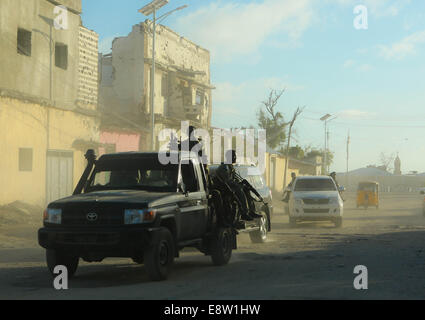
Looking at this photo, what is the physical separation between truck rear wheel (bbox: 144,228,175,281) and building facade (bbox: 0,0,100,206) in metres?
14.2

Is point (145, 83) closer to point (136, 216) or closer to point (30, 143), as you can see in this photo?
point (30, 143)

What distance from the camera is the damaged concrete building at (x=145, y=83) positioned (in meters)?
40.3

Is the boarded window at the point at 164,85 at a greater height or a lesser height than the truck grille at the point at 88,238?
greater

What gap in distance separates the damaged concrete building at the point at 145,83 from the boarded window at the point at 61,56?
850cm

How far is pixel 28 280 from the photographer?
10477 mm

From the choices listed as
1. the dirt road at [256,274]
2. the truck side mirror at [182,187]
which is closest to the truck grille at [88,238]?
the dirt road at [256,274]

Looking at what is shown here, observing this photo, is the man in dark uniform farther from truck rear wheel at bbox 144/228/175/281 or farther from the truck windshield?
truck rear wheel at bbox 144/228/175/281

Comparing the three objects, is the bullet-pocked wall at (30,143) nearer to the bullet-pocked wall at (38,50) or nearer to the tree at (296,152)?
the bullet-pocked wall at (38,50)

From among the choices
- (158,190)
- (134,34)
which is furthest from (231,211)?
(134,34)

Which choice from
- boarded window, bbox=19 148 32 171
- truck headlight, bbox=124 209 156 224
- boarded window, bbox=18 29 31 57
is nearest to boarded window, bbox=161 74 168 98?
→ boarded window, bbox=18 29 31 57

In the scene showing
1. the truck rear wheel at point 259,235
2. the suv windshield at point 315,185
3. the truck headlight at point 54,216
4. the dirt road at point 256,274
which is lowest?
the dirt road at point 256,274

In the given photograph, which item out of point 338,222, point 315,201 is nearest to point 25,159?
point 315,201

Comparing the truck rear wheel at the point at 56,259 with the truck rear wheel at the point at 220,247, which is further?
the truck rear wheel at the point at 220,247
